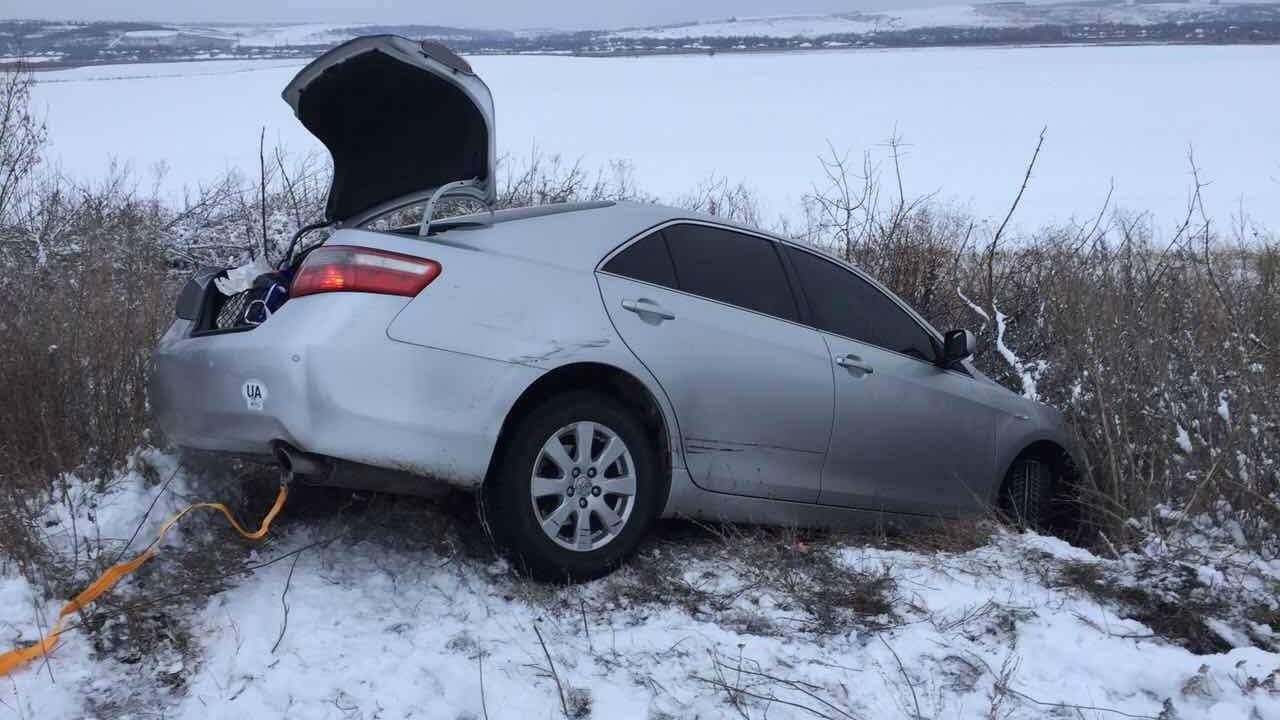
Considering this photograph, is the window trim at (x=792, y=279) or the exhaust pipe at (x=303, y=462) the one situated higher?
the window trim at (x=792, y=279)

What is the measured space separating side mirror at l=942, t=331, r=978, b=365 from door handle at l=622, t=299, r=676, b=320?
172 centimetres

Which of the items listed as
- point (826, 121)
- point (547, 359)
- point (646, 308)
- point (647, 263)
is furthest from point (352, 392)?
point (826, 121)

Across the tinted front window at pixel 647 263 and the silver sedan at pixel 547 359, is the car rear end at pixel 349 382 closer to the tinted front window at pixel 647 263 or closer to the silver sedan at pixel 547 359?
the silver sedan at pixel 547 359

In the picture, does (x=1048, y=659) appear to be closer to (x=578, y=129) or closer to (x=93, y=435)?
(x=93, y=435)

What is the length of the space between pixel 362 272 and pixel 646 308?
3.85 feet

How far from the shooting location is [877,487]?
5.08 m

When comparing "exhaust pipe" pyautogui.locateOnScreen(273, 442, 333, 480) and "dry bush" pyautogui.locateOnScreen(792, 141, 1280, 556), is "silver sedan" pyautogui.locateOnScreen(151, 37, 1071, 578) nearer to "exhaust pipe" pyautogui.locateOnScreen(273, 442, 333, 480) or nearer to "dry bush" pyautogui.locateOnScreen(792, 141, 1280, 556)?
"exhaust pipe" pyautogui.locateOnScreen(273, 442, 333, 480)

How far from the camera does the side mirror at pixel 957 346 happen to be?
5250mm

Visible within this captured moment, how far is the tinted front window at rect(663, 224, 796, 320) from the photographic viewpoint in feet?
15.0

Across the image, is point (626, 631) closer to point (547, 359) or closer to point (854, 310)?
point (547, 359)

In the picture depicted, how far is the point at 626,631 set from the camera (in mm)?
3758

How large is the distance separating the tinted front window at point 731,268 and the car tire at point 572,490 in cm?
74

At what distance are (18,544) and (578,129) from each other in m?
29.4

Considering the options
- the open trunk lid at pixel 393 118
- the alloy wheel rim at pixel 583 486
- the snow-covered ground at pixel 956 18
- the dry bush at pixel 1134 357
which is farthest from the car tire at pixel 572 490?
the snow-covered ground at pixel 956 18
